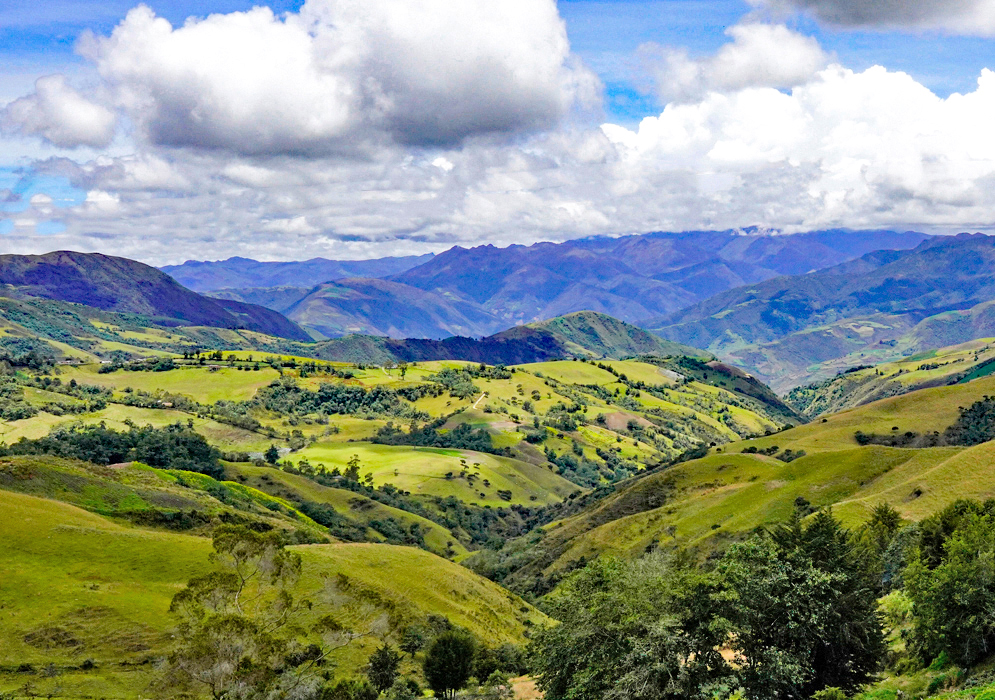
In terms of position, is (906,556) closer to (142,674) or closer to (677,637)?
(677,637)

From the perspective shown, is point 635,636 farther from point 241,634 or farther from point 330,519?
point 330,519

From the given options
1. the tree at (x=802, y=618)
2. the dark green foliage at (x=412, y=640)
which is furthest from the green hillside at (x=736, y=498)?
the dark green foliage at (x=412, y=640)

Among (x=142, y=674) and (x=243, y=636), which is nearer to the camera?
(x=243, y=636)

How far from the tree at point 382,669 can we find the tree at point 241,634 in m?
9.04

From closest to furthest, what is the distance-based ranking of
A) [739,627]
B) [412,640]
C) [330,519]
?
[739,627] → [412,640] → [330,519]

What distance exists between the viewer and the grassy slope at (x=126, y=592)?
236 ft

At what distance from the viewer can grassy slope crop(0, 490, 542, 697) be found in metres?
71.9

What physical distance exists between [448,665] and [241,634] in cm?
3109

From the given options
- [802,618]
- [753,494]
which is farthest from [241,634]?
[753,494]

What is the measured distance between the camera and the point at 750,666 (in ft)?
158

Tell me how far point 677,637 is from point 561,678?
41.0 feet

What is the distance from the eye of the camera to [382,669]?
7431 centimetres

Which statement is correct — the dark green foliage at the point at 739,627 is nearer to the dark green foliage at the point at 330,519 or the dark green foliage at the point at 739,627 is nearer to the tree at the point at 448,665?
the tree at the point at 448,665

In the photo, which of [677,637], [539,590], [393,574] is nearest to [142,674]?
Answer: [393,574]
